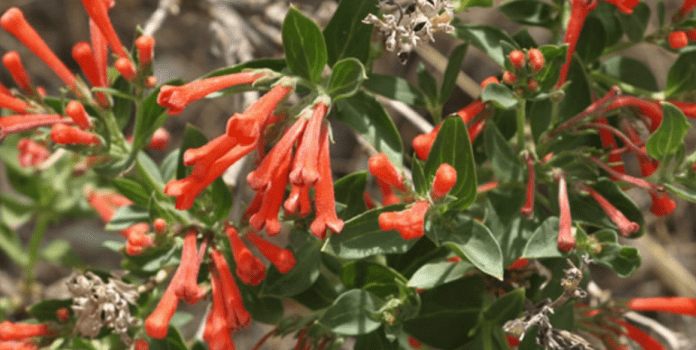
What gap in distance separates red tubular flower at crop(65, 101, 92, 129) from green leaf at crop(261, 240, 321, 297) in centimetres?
82

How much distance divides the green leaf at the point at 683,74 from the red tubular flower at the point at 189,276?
1.79 metres

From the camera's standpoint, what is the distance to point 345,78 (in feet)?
6.68

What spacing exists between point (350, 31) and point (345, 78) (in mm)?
219

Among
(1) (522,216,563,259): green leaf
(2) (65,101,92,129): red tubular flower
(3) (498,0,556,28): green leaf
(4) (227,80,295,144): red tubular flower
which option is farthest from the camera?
(3) (498,0,556,28): green leaf

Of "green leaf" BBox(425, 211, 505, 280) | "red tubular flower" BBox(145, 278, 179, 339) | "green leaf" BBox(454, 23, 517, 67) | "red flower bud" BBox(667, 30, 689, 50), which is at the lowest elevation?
"green leaf" BBox(425, 211, 505, 280)

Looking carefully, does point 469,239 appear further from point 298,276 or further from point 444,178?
point 298,276

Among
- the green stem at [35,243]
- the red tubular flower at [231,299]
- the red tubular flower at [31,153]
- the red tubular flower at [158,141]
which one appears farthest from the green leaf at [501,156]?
the green stem at [35,243]

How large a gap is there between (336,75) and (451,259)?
0.75 meters

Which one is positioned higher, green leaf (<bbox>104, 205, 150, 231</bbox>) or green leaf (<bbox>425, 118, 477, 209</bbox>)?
green leaf (<bbox>425, 118, 477, 209</bbox>)

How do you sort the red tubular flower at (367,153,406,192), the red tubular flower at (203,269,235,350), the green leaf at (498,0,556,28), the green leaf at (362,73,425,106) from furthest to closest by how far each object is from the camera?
the green leaf at (498,0,556,28), the green leaf at (362,73,425,106), the red tubular flower at (203,269,235,350), the red tubular flower at (367,153,406,192)

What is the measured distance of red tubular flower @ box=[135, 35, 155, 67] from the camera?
2238mm

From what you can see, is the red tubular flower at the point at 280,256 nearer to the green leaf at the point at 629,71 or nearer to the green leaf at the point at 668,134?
the green leaf at the point at 668,134

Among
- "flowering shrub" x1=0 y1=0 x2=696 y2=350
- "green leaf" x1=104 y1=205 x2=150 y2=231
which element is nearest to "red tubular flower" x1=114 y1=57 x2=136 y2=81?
"flowering shrub" x1=0 y1=0 x2=696 y2=350

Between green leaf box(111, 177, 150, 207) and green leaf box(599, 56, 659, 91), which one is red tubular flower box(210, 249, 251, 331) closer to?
green leaf box(111, 177, 150, 207)
